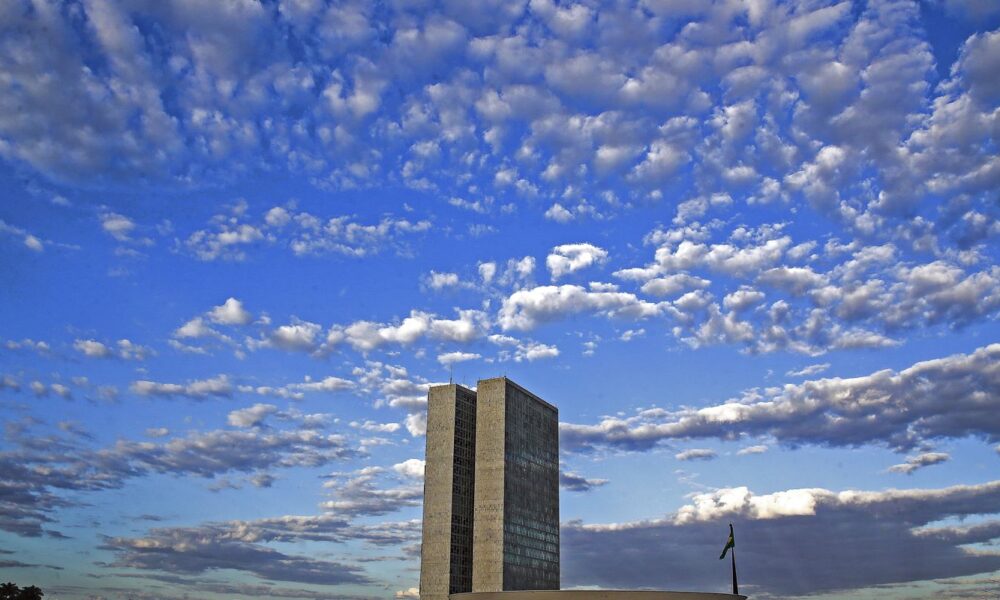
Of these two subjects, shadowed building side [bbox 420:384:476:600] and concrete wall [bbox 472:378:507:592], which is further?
shadowed building side [bbox 420:384:476:600]

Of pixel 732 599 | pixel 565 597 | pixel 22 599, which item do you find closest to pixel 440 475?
pixel 565 597

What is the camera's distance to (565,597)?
160 m

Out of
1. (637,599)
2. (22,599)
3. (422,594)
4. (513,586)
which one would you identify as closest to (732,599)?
(637,599)

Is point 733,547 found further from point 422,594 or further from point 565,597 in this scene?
point 422,594

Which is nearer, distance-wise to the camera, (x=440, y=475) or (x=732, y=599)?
(x=732, y=599)

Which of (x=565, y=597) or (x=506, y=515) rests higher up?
(x=506, y=515)

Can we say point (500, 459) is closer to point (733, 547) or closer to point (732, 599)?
point (732, 599)

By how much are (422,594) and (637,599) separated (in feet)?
183

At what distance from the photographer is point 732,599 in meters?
165

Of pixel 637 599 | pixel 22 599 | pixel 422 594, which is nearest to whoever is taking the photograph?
pixel 637 599

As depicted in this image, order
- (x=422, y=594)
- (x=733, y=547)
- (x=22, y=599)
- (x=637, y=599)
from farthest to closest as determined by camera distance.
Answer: (x=422, y=594) < (x=22, y=599) < (x=637, y=599) < (x=733, y=547)

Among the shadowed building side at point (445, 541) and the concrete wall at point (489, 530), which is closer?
the concrete wall at point (489, 530)

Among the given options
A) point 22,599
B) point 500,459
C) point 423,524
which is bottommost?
point 22,599

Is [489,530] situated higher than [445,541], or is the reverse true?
[489,530]
